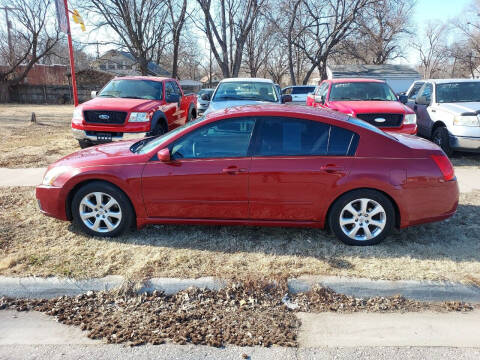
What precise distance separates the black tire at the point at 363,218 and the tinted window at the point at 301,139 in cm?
48

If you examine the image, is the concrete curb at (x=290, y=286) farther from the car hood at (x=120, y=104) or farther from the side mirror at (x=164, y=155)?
the car hood at (x=120, y=104)

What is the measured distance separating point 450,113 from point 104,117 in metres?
7.62

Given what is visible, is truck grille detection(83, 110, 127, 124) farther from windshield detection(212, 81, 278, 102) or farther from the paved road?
the paved road

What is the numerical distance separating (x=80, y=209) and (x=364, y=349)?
3.23 metres

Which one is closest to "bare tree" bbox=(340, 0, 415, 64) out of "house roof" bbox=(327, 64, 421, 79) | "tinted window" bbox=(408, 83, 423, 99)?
"house roof" bbox=(327, 64, 421, 79)

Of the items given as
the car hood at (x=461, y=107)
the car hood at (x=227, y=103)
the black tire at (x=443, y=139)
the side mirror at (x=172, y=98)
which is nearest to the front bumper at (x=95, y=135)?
the side mirror at (x=172, y=98)

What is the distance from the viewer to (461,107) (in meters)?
8.22

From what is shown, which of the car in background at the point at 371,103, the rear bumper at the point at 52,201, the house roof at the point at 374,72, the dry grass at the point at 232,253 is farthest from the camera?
the house roof at the point at 374,72

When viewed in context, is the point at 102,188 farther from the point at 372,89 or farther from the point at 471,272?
the point at 372,89

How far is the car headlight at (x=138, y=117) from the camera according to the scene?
8.02m

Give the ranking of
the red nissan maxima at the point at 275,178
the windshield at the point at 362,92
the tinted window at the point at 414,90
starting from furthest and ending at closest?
the tinted window at the point at 414,90 < the windshield at the point at 362,92 < the red nissan maxima at the point at 275,178

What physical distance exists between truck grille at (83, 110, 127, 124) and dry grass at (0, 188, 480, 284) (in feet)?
12.0

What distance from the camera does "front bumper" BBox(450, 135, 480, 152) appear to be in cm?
780

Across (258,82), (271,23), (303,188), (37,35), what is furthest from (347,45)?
(303,188)
